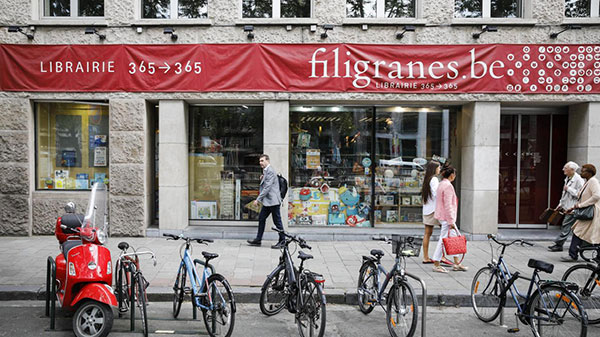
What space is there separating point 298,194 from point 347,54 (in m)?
3.63

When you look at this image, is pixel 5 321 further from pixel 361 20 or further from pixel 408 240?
pixel 361 20

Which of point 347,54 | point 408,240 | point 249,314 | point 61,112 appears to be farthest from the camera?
point 61,112

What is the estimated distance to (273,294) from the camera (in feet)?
19.2

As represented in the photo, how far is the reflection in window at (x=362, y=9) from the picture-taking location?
1060cm

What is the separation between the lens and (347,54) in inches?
402

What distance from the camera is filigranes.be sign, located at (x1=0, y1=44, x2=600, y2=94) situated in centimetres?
1012

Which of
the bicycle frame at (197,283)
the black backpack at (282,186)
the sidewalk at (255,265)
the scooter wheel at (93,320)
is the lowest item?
the sidewalk at (255,265)

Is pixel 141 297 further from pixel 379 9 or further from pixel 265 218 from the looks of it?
pixel 379 9

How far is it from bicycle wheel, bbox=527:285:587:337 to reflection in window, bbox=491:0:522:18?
314 inches

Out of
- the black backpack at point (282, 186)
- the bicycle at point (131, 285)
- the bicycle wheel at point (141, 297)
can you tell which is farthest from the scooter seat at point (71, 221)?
the black backpack at point (282, 186)

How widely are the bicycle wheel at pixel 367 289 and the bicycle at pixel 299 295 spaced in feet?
2.69

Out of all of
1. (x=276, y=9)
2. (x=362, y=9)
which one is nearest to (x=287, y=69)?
(x=276, y=9)

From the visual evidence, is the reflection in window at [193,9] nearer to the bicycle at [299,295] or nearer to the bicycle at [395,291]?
the bicycle at [299,295]

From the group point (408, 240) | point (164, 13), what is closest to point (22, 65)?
point (164, 13)
